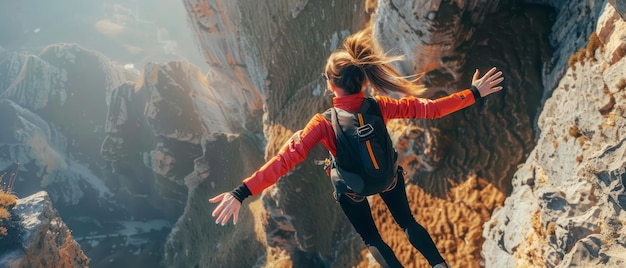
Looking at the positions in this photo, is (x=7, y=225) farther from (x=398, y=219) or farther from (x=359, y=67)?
(x=359, y=67)

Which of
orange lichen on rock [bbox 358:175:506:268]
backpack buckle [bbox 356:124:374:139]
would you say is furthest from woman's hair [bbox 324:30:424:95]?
orange lichen on rock [bbox 358:175:506:268]

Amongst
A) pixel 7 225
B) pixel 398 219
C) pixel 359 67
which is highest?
pixel 359 67

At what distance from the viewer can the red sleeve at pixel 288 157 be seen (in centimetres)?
427

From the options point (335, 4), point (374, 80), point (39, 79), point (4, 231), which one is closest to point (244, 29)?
point (335, 4)

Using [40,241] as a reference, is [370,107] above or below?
above

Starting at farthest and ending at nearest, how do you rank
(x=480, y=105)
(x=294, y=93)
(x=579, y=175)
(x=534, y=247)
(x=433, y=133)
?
(x=294, y=93)
(x=433, y=133)
(x=480, y=105)
(x=534, y=247)
(x=579, y=175)

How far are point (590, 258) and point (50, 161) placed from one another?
61.8 metres

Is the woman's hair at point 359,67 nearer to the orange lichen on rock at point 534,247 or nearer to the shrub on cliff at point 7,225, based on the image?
the orange lichen on rock at point 534,247

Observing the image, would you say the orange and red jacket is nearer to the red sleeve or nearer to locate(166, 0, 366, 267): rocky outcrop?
the red sleeve

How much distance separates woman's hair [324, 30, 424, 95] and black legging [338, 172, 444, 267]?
154cm

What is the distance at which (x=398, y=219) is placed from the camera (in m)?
5.54

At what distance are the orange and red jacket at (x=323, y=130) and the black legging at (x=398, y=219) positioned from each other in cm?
108

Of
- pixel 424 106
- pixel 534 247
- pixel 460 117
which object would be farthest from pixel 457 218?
pixel 424 106

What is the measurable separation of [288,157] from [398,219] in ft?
7.13
